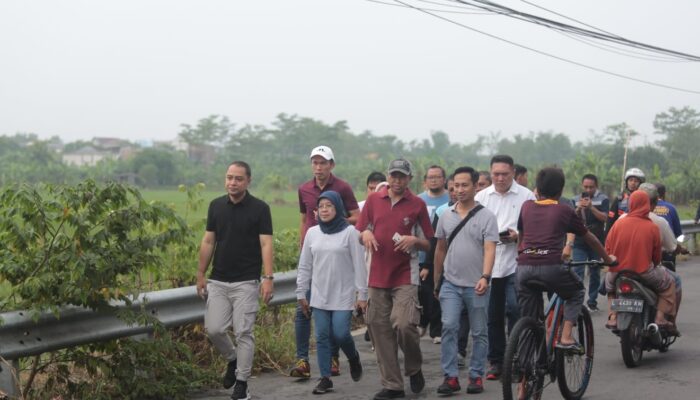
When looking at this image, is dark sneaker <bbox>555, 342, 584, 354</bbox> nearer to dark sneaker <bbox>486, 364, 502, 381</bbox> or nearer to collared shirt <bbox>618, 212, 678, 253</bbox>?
dark sneaker <bbox>486, 364, 502, 381</bbox>

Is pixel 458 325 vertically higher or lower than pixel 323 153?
lower

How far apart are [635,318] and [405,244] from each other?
2576mm

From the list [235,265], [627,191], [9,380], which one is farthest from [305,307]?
[627,191]

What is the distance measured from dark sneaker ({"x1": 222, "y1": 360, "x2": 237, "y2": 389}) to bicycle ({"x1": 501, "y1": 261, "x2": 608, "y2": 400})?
2.19 meters

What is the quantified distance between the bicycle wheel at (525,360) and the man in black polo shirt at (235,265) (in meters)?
2.07

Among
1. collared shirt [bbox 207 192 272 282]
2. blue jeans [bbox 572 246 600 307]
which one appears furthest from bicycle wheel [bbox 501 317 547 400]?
blue jeans [bbox 572 246 600 307]

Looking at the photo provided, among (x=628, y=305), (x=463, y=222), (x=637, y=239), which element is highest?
(x=463, y=222)

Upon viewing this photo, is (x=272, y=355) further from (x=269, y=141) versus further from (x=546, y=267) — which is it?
(x=269, y=141)

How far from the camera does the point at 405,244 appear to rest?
295 inches

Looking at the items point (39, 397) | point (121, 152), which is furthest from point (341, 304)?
point (121, 152)

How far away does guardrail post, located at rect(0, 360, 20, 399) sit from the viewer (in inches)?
254

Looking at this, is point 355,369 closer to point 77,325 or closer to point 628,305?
point 77,325

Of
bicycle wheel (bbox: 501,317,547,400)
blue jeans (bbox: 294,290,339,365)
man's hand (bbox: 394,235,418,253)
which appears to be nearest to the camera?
bicycle wheel (bbox: 501,317,547,400)

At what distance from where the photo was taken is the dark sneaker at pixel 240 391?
7.30 metres
